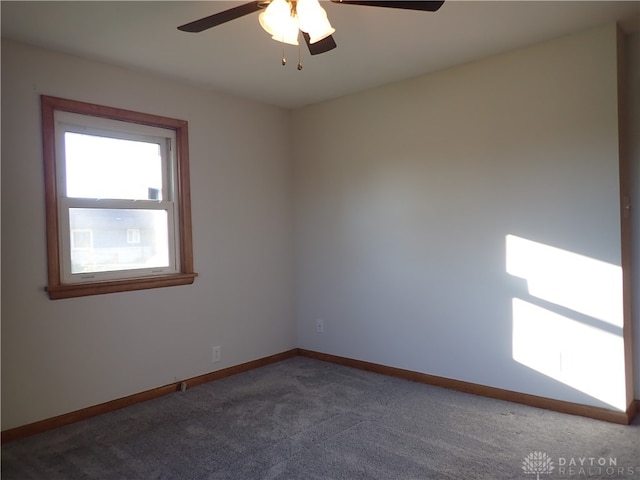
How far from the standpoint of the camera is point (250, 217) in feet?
13.6

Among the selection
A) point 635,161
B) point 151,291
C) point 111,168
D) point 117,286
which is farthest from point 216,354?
point 635,161

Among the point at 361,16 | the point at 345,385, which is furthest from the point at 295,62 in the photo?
the point at 345,385

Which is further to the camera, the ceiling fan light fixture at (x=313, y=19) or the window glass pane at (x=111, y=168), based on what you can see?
the window glass pane at (x=111, y=168)

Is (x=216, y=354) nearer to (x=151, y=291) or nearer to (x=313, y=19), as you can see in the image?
(x=151, y=291)

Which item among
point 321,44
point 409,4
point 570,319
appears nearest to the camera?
point 409,4

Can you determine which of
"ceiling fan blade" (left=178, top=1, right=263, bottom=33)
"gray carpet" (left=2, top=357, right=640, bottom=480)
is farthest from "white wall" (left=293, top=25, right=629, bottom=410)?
"ceiling fan blade" (left=178, top=1, right=263, bottom=33)

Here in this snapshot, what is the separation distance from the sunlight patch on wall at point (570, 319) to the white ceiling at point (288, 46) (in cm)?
137

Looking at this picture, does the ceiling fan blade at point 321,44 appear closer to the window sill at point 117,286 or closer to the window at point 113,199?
the window at point 113,199

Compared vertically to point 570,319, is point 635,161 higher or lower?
higher

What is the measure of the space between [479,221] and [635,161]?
3.34ft

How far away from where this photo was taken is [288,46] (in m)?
2.93

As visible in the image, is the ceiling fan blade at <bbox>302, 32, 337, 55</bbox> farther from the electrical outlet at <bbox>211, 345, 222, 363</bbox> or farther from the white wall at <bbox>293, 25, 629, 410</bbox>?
the electrical outlet at <bbox>211, 345, 222, 363</bbox>

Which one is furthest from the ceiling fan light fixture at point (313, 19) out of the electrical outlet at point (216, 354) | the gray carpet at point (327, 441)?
the electrical outlet at point (216, 354)

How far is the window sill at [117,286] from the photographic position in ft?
9.60
